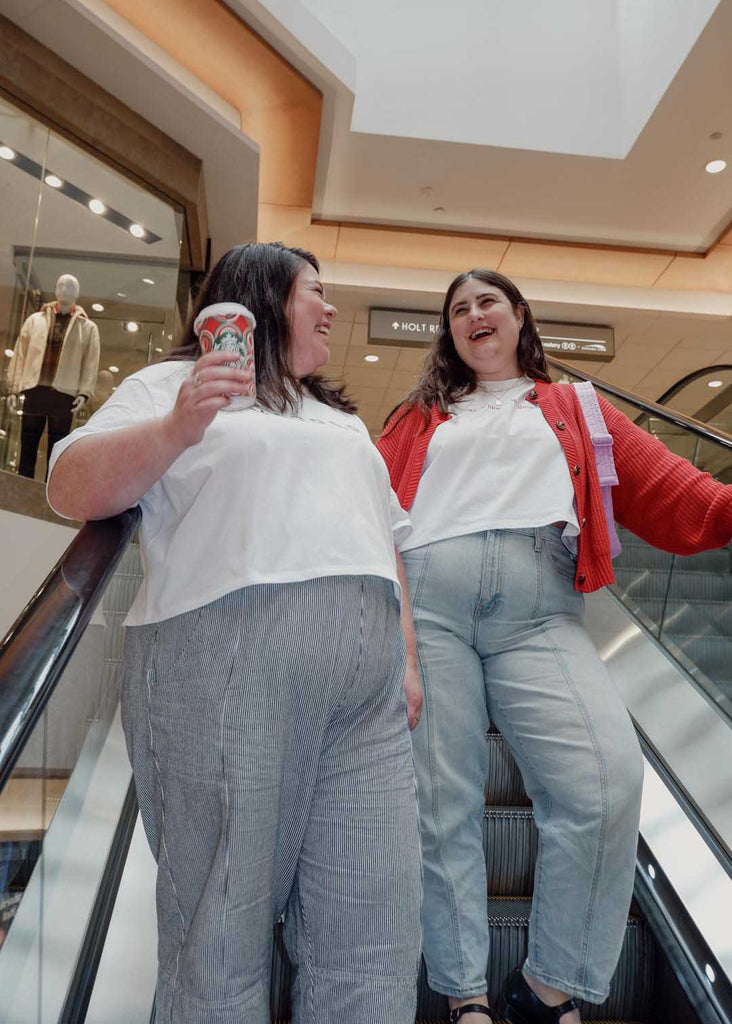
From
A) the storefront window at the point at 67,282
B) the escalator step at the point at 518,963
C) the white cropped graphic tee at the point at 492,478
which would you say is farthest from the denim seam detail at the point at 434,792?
the storefront window at the point at 67,282

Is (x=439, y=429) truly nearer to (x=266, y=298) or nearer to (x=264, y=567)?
(x=266, y=298)

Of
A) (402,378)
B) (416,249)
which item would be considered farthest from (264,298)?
(402,378)

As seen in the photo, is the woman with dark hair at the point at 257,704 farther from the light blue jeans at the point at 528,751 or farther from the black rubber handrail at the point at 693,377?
the black rubber handrail at the point at 693,377

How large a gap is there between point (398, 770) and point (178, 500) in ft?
1.89

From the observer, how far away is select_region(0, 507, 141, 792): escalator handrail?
1033 mm

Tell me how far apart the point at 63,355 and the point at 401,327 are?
4.60m

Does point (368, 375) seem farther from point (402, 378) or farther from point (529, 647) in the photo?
point (529, 647)

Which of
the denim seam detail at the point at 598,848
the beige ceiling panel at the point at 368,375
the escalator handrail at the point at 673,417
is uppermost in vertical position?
the beige ceiling panel at the point at 368,375

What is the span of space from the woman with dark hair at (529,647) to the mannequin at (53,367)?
14.9 feet

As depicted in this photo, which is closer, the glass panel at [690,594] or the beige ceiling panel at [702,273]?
the glass panel at [690,594]

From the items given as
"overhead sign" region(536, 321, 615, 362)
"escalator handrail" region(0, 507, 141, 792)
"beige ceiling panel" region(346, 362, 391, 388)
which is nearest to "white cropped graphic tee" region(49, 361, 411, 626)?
"escalator handrail" region(0, 507, 141, 792)

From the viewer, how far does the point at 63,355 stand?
6.38m

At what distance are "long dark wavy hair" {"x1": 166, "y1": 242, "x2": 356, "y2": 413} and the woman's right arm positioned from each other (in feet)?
1.10

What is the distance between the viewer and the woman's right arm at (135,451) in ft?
3.78
